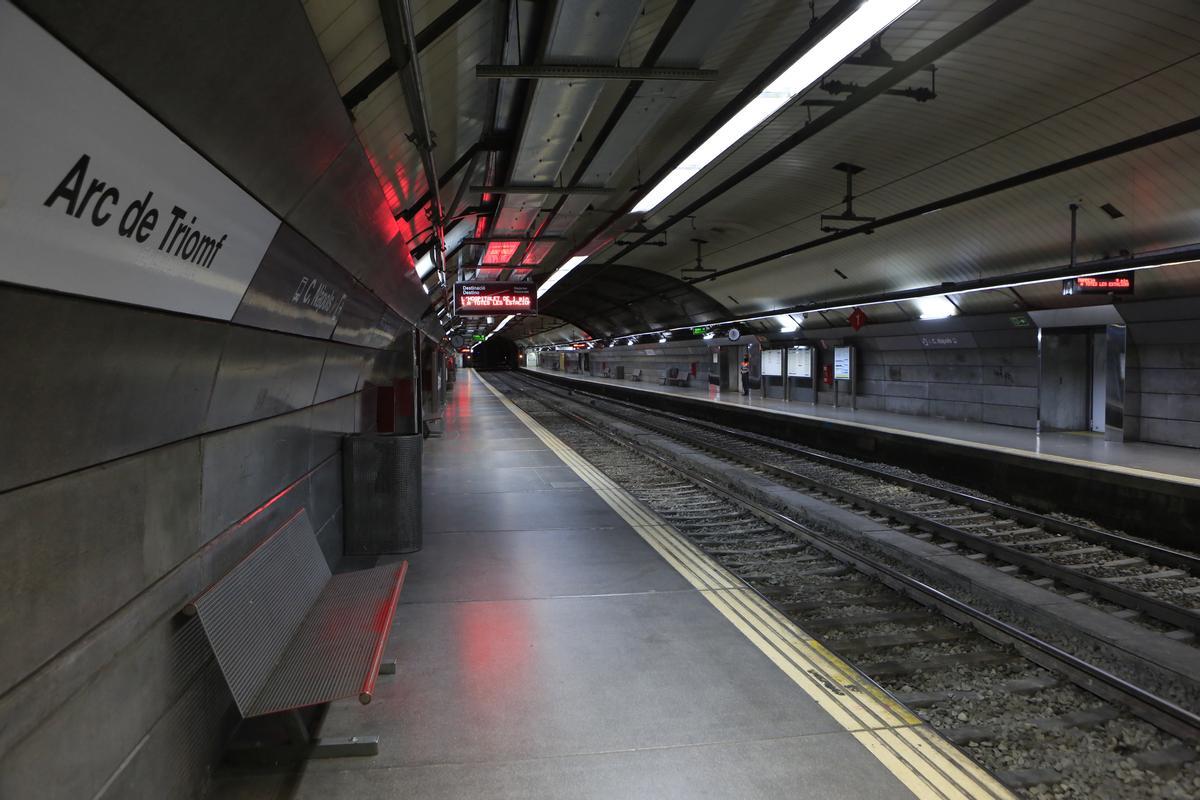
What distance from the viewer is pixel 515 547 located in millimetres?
6691

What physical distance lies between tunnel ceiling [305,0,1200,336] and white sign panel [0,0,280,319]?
2.17 m

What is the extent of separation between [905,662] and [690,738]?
6.53ft

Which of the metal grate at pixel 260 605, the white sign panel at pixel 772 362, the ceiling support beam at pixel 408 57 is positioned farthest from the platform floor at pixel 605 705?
the white sign panel at pixel 772 362

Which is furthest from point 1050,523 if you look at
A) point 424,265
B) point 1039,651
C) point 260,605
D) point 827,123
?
point 424,265

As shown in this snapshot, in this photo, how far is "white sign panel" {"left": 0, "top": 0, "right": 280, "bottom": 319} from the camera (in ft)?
4.52

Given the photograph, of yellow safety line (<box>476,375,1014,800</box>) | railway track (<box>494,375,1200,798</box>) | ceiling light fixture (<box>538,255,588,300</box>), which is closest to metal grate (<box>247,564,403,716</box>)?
yellow safety line (<box>476,375,1014,800</box>)

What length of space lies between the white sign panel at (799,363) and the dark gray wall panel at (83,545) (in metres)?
22.9

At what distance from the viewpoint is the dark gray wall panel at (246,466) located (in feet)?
10.3

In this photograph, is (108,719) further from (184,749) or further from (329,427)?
(329,427)

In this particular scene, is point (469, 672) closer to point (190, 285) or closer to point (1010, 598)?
point (190, 285)

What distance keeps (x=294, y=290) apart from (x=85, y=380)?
75.2 inches

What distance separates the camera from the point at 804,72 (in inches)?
189

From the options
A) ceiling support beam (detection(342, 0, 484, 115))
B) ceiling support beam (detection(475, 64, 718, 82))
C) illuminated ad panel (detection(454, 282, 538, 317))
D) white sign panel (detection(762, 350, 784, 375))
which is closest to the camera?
ceiling support beam (detection(475, 64, 718, 82))

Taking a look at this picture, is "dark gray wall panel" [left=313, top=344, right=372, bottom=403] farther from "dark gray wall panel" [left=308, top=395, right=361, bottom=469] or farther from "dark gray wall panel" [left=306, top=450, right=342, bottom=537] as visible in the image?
"dark gray wall panel" [left=306, top=450, right=342, bottom=537]
